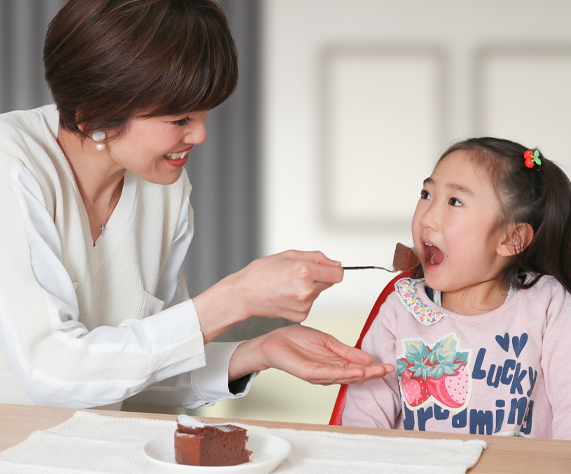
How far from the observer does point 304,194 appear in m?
3.49

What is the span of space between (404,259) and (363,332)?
19 cm

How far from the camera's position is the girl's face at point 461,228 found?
1.33m

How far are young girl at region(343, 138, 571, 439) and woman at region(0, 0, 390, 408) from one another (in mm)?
186

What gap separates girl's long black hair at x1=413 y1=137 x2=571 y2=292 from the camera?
135 cm

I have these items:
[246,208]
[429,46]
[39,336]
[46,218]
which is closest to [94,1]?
[46,218]

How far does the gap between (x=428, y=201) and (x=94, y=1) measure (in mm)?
789

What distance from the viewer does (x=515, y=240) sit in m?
1.37

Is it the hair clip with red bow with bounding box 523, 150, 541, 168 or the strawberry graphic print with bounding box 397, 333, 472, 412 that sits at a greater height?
the hair clip with red bow with bounding box 523, 150, 541, 168

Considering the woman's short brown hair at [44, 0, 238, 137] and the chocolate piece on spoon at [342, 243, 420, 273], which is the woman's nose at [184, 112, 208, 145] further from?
the chocolate piece on spoon at [342, 243, 420, 273]

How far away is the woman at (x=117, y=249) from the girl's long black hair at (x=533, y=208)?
44cm

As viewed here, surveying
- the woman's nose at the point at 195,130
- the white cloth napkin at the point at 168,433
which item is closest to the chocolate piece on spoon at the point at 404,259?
the woman's nose at the point at 195,130

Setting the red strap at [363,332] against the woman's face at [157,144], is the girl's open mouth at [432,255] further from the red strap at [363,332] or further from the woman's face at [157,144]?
the woman's face at [157,144]

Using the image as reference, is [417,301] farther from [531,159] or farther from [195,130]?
[195,130]

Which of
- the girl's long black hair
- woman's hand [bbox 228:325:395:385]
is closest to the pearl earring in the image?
woman's hand [bbox 228:325:395:385]
